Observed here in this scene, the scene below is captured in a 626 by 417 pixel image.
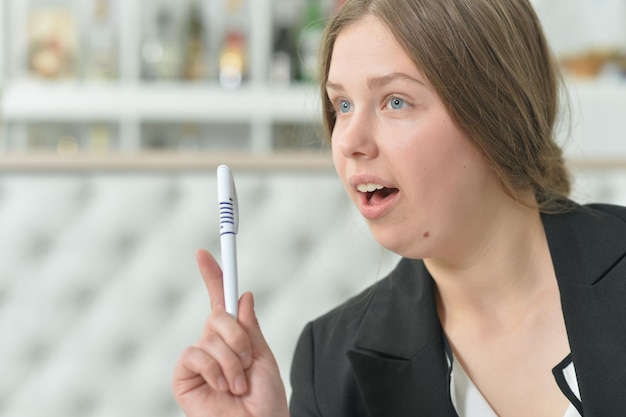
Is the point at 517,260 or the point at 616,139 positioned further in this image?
the point at 616,139

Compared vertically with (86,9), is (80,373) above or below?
below

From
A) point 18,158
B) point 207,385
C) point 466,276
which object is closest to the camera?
point 207,385

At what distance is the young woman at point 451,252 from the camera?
950mm

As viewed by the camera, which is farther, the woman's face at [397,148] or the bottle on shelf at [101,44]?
the bottle on shelf at [101,44]

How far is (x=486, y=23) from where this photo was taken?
97 centimetres

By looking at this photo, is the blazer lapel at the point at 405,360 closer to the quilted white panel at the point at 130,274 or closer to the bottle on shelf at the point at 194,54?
the quilted white panel at the point at 130,274

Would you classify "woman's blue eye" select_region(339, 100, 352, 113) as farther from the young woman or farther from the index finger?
the index finger

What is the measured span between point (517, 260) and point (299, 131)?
2407 mm

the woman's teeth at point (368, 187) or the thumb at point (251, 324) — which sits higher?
the woman's teeth at point (368, 187)

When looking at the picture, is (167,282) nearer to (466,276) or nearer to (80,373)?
(80,373)

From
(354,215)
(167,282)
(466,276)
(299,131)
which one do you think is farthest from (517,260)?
(299,131)

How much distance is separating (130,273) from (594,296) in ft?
3.24

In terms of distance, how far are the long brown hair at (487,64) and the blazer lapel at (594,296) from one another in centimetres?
11

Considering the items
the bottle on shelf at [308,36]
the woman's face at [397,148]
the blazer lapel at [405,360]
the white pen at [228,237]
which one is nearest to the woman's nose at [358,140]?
the woman's face at [397,148]
